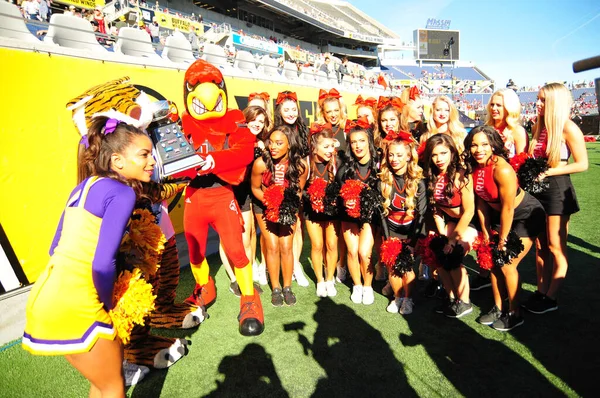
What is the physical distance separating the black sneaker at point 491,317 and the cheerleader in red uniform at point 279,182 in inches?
71.6

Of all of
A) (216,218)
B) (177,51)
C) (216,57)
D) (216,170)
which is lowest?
(216,218)

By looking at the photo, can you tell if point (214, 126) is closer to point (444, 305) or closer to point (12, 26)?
point (12, 26)

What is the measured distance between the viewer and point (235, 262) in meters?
3.17

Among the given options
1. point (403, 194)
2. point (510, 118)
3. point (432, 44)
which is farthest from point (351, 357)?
point (432, 44)

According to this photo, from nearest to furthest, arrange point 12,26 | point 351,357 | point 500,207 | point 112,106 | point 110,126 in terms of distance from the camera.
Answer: point 110,126 → point 112,106 → point 351,357 → point 500,207 → point 12,26

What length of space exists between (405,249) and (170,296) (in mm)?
2236

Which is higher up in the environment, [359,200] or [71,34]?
[71,34]

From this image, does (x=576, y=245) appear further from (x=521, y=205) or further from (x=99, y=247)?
(x=99, y=247)

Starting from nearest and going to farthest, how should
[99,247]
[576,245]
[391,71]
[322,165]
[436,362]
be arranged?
[99,247]
[436,362]
[322,165]
[576,245]
[391,71]

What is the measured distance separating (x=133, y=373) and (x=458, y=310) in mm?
2837

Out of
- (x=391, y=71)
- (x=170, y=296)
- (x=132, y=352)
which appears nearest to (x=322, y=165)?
(x=170, y=296)

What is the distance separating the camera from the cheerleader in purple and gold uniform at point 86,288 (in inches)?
57.9

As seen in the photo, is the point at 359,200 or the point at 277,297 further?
the point at 277,297

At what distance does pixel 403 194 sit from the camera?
317 centimetres
